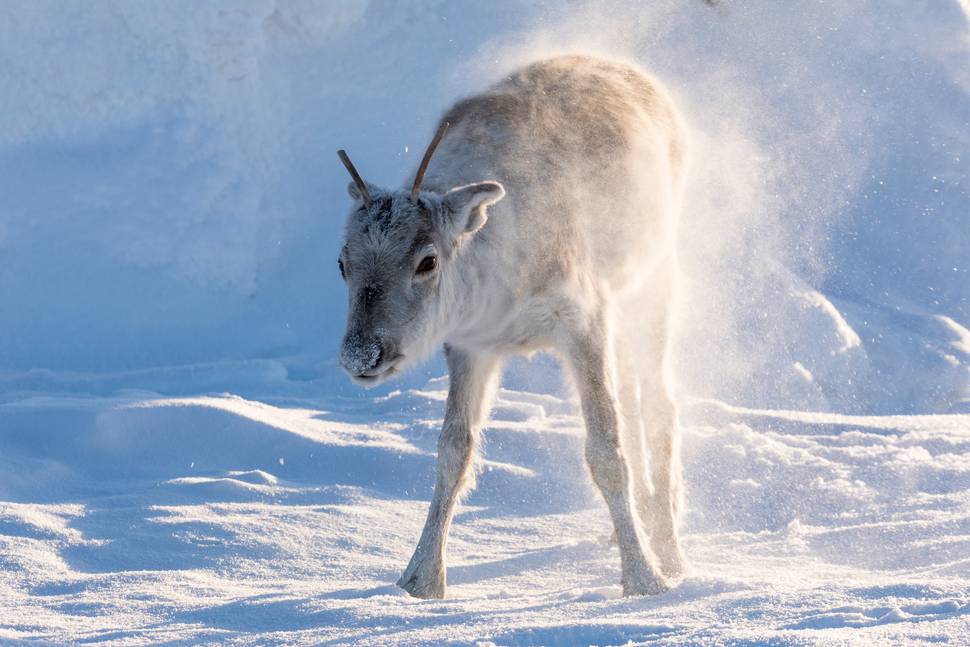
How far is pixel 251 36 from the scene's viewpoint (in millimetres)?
13227

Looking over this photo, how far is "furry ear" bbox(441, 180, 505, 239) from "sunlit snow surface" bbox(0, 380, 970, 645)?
1.45 m

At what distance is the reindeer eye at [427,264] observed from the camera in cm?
486

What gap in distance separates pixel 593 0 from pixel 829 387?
5414mm

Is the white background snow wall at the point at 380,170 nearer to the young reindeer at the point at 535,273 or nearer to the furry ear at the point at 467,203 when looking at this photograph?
→ the young reindeer at the point at 535,273

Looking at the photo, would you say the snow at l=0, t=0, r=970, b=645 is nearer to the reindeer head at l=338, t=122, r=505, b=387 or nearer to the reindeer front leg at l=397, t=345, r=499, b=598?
the reindeer front leg at l=397, t=345, r=499, b=598

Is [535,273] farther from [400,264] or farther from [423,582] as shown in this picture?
[423,582]

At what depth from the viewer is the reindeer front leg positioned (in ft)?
18.0

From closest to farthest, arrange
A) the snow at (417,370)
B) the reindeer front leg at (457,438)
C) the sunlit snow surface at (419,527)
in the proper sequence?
the sunlit snow surface at (419,527), the snow at (417,370), the reindeer front leg at (457,438)

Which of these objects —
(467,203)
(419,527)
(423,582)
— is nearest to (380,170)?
(419,527)

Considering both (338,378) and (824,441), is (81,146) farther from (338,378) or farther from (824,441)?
(824,441)

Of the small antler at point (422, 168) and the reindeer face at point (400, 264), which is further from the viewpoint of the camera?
the small antler at point (422, 168)

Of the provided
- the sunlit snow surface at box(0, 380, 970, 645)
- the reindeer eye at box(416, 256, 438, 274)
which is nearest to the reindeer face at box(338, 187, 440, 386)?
the reindeer eye at box(416, 256, 438, 274)

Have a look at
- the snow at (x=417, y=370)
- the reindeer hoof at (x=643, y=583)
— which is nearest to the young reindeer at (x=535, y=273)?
the reindeer hoof at (x=643, y=583)

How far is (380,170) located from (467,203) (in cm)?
815
